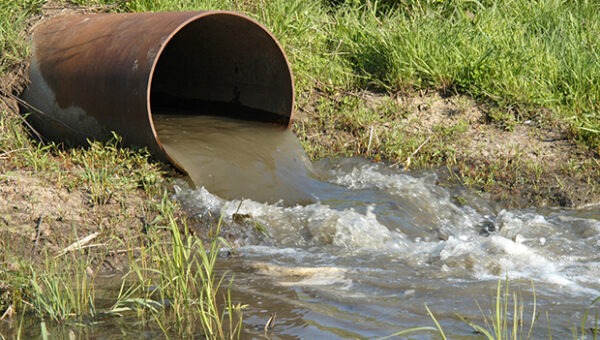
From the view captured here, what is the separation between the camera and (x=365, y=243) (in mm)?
5035

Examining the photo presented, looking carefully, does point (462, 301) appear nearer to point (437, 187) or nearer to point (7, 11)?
point (437, 187)

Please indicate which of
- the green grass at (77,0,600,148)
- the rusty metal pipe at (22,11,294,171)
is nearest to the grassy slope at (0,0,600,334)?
the green grass at (77,0,600,148)

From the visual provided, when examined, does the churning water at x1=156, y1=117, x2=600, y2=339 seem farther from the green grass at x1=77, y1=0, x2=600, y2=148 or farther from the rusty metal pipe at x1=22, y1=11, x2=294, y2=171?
the green grass at x1=77, y1=0, x2=600, y2=148

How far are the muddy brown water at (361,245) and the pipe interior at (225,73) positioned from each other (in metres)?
0.23

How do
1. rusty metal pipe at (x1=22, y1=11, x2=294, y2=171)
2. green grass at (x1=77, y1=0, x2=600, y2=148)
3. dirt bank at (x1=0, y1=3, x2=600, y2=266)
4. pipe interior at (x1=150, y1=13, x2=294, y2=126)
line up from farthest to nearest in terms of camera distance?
1. green grass at (x1=77, y1=0, x2=600, y2=148)
2. pipe interior at (x1=150, y1=13, x2=294, y2=126)
3. rusty metal pipe at (x1=22, y1=11, x2=294, y2=171)
4. dirt bank at (x1=0, y1=3, x2=600, y2=266)

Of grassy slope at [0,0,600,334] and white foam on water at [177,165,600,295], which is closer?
white foam on water at [177,165,600,295]

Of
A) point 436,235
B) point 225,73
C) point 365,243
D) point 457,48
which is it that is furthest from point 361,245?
point 457,48

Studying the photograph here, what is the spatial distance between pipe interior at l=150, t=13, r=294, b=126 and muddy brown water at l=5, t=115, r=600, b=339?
0.23 m

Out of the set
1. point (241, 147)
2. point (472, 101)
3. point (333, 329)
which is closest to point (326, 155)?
point (241, 147)

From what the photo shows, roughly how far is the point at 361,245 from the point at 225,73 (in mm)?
2480

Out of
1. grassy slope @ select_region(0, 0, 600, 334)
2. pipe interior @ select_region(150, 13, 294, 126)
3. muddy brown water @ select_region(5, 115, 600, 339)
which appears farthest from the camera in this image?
pipe interior @ select_region(150, 13, 294, 126)

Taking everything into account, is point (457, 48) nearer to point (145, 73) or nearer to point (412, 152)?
point (412, 152)

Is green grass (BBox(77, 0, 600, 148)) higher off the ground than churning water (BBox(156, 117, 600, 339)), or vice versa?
green grass (BBox(77, 0, 600, 148))

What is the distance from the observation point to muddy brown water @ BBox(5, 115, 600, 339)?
3717 millimetres
